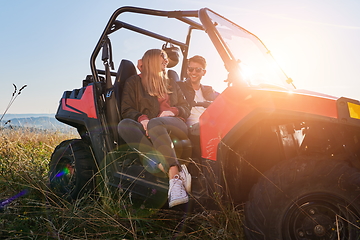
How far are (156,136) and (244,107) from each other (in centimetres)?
87

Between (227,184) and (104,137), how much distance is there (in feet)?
4.51

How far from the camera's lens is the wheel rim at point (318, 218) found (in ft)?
5.51

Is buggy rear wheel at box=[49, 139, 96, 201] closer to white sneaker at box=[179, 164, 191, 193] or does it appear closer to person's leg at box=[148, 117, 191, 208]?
person's leg at box=[148, 117, 191, 208]

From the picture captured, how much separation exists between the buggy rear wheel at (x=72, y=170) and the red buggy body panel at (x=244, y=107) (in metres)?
1.48

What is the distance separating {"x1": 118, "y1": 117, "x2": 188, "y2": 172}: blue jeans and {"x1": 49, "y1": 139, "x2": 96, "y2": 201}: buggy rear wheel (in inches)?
25.5

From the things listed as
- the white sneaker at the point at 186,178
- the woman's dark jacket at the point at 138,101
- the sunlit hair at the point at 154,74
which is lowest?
the white sneaker at the point at 186,178

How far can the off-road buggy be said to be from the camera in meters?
1.71

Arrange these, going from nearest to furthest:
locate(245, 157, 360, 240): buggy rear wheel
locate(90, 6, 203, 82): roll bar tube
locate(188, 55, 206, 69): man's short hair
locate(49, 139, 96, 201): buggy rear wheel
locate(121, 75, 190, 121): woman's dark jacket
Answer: locate(245, 157, 360, 240): buggy rear wheel < locate(90, 6, 203, 82): roll bar tube < locate(121, 75, 190, 121): woman's dark jacket < locate(49, 139, 96, 201): buggy rear wheel < locate(188, 55, 206, 69): man's short hair

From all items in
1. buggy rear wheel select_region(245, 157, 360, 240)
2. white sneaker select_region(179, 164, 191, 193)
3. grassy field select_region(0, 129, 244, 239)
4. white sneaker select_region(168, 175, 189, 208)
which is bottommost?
grassy field select_region(0, 129, 244, 239)

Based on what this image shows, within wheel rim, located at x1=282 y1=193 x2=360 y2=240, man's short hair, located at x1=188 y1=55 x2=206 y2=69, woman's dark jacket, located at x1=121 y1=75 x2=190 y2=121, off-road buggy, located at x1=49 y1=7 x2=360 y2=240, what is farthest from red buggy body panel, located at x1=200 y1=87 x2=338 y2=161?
man's short hair, located at x1=188 y1=55 x2=206 y2=69

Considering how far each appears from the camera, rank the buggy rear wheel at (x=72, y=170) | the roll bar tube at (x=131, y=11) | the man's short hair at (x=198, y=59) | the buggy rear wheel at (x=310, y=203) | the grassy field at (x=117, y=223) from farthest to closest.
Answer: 1. the man's short hair at (x=198, y=59)
2. the buggy rear wheel at (x=72, y=170)
3. the roll bar tube at (x=131, y=11)
4. the grassy field at (x=117, y=223)
5. the buggy rear wheel at (x=310, y=203)

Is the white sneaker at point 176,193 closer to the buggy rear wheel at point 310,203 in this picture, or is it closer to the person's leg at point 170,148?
the person's leg at point 170,148

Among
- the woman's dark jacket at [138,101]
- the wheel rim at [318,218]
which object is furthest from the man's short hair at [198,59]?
the wheel rim at [318,218]

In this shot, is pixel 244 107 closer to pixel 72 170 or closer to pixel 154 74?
pixel 154 74
